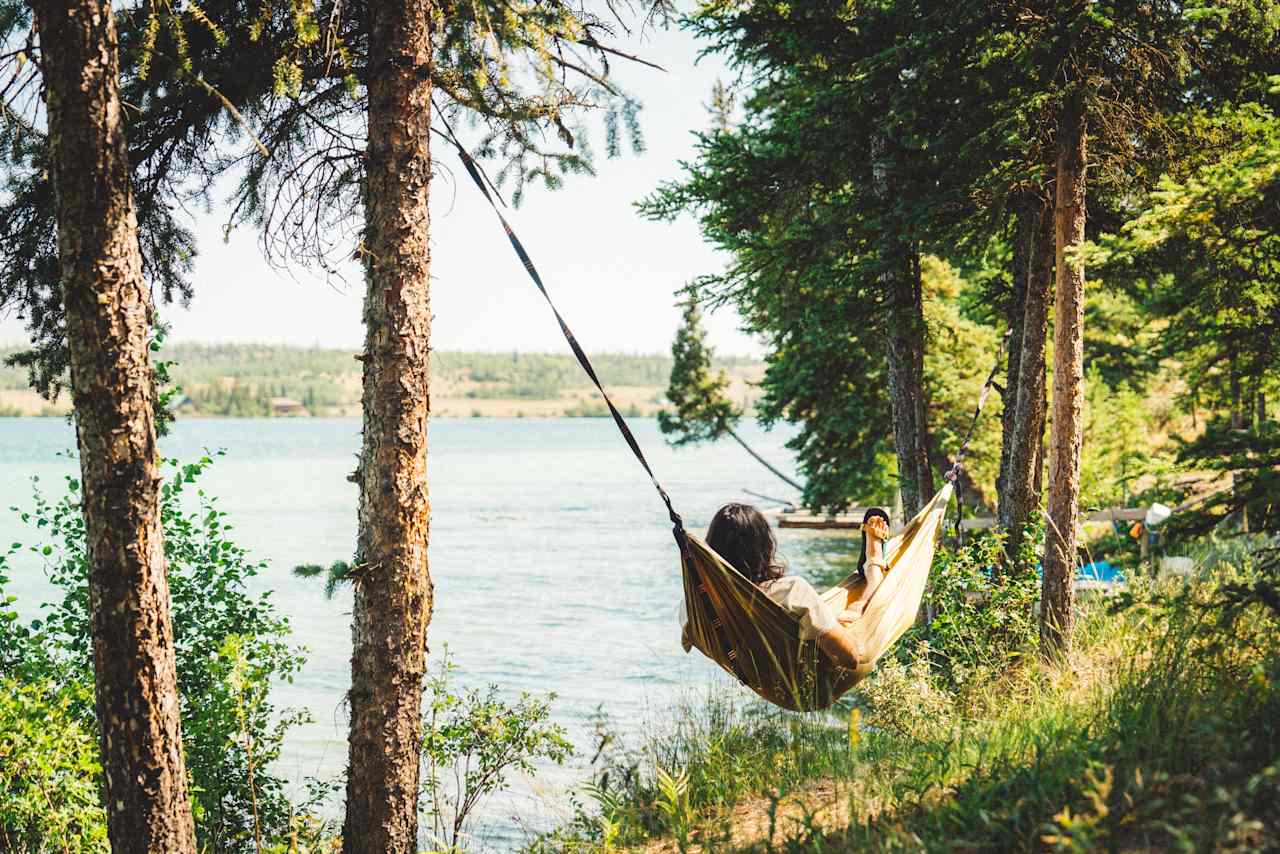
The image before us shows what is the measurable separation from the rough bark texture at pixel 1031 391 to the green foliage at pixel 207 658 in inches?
193

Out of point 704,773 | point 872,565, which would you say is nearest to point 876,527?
point 872,565

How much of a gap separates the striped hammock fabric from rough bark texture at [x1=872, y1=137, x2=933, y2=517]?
4647 mm

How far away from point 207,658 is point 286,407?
13317 cm

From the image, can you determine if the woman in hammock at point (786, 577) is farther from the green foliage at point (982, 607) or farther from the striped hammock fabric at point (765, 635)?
the green foliage at point (982, 607)

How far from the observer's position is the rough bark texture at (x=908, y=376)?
860 centimetres

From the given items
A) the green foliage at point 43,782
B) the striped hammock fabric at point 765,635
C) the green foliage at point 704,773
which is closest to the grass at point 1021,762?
the green foliage at point 704,773

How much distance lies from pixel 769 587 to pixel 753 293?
19.3 ft

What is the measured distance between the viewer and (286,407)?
130500 millimetres

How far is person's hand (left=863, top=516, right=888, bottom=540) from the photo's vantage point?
475 centimetres

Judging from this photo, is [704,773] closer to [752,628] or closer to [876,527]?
[752,628]

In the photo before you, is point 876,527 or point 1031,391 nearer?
point 876,527

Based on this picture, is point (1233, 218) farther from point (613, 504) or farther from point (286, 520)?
point (613, 504)

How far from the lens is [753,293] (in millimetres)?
9594

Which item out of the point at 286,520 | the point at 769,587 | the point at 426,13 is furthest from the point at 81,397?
the point at 286,520
